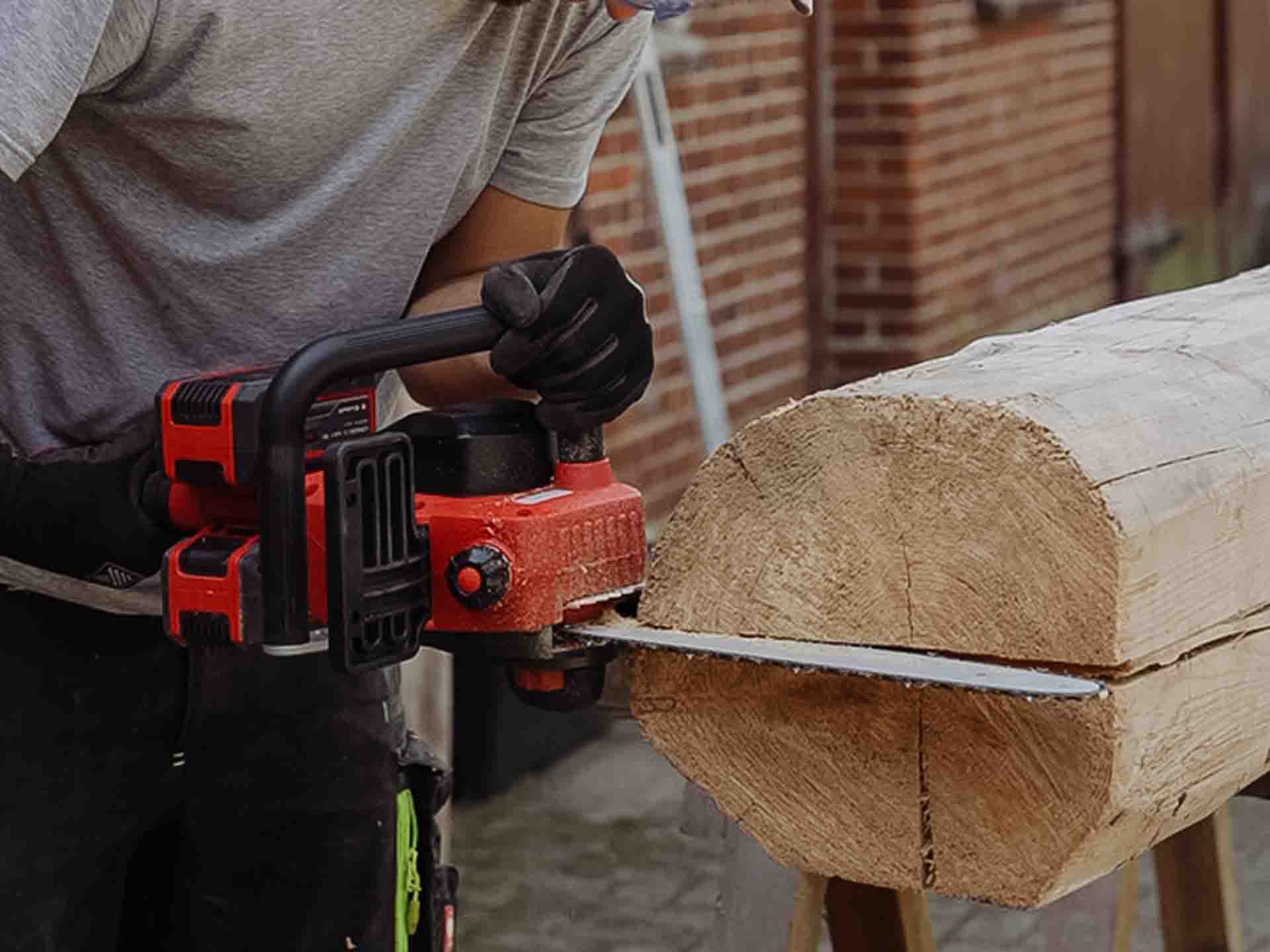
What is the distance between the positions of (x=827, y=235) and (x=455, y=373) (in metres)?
4.68

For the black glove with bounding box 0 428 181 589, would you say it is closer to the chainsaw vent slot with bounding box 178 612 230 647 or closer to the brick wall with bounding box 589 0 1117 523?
the chainsaw vent slot with bounding box 178 612 230 647

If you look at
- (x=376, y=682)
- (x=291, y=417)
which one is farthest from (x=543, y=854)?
(x=291, y=417)

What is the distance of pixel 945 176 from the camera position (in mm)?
7223

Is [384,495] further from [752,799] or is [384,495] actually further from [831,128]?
[831,128]

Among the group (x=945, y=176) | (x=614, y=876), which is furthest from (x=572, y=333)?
(x=945, y=176)

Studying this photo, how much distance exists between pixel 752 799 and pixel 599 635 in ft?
0.79

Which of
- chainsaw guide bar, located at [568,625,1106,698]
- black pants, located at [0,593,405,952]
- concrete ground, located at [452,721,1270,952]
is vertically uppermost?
chainsaw guide bar, located at [568,625,1106,698]

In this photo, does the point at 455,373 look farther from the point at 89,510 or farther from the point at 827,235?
the point at 827,235

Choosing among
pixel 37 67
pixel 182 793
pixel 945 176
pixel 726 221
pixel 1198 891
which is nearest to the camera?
pixel 37 67

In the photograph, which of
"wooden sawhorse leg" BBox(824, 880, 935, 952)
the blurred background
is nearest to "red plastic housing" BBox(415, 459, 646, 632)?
"wooden sawhorse leg" BBox(824, 880, 935, 952)

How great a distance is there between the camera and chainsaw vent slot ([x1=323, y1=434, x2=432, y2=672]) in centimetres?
191

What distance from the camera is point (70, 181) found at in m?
2.27

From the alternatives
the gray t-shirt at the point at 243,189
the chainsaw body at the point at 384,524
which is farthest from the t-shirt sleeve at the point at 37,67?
the chainsaw body at the point at 384,524

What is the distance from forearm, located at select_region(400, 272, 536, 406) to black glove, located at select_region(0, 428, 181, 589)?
1.44 feet
